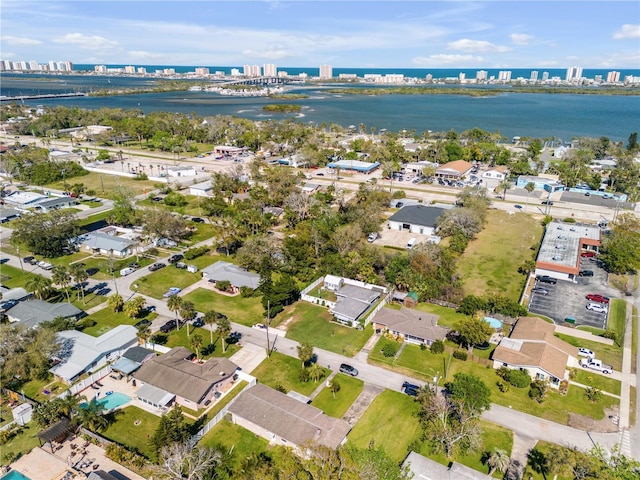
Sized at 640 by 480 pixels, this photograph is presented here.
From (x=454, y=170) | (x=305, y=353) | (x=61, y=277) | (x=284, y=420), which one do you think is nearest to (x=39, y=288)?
(x=61, y=277)

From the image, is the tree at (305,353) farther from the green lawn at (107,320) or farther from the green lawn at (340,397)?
the green lawn at (107,320)

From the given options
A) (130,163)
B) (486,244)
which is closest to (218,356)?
(486,244)

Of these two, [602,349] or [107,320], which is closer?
[602,349]

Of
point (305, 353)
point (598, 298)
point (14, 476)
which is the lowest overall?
point (14, 476)

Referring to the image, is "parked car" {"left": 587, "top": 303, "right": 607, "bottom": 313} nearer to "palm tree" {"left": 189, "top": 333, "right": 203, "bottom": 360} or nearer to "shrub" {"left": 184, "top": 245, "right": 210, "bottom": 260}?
"palm tree" {"left": 189, "top": 333, "right": 203, "bottom": 360}

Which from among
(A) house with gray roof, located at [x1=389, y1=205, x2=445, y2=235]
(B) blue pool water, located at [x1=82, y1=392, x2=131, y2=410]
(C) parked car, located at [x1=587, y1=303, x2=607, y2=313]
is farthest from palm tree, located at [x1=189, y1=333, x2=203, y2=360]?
(C) parked car, located at [x1=587, y1=303, x2=607, y2=313]

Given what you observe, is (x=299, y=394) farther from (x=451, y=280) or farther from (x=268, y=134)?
(x=268, y=134)

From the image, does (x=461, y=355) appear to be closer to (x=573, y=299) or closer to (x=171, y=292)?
(x=573, y=299)

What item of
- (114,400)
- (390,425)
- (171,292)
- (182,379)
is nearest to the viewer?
(390,425)
